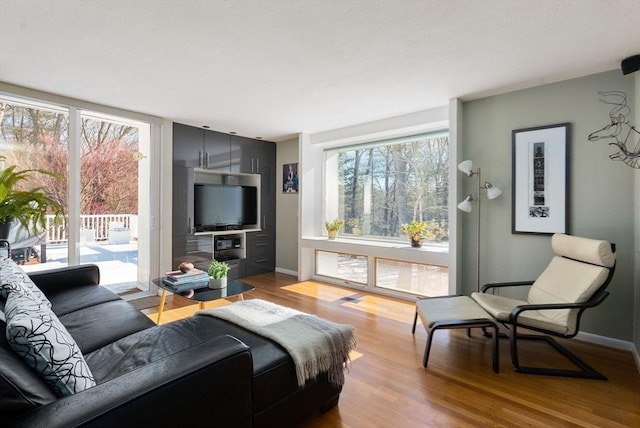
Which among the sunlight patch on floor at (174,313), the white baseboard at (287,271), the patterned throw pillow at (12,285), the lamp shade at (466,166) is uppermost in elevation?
the lamp shade at (466,166)

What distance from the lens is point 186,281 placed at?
2945mm

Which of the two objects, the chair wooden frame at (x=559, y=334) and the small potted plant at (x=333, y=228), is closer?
the chair wooden frame at (x=559, y=334)

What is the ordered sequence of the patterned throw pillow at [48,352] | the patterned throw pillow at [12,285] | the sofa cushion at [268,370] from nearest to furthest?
the patterned throw pillow at [48,352] → the sofa cushion at [268,370] → the patterned throw pillow at [12,285]

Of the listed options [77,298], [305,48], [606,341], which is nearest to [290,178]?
[305,48]

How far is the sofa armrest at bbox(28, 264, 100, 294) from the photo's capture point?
8.16 feet

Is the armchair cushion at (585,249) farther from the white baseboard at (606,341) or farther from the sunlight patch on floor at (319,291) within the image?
the sunlight patch on floor at (319,291)

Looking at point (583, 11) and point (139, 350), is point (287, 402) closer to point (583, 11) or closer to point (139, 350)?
point (139, 350)

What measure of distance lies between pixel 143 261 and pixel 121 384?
360cm

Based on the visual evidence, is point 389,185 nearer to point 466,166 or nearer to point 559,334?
point 466,166

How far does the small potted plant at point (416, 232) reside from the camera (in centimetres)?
395

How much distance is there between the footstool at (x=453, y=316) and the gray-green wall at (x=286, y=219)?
3006 mm

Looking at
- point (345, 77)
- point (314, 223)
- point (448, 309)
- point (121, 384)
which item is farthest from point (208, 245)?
point (121, 384)

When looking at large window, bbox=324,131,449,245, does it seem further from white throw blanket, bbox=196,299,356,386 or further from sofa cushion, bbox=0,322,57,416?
sofa cushion, bbox=0,322,57,416

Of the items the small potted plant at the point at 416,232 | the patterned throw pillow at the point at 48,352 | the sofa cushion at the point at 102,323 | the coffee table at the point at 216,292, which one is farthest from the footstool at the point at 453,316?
the patterned throw pillow at the point at 48,352
